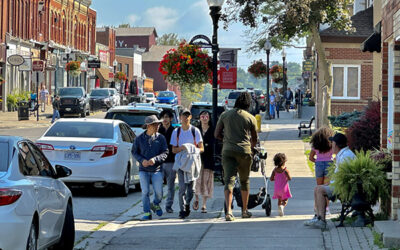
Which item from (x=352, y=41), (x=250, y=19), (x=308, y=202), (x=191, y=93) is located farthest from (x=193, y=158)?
(x=352, y=41)

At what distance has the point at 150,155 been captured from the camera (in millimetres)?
13438

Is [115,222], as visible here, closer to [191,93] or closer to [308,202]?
[308,202]

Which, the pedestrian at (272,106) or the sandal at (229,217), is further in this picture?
the pedestrian at (272,106)

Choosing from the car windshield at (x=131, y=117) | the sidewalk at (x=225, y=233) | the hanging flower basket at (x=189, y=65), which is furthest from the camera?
the hanging flower basket at (x=189, y=65)

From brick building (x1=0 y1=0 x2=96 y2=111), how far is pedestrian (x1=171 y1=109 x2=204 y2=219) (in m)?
42.6

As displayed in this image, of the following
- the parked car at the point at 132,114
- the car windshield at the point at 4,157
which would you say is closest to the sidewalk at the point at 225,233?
the car windshield at the point at 4,157

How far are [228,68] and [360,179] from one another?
11.4 meters

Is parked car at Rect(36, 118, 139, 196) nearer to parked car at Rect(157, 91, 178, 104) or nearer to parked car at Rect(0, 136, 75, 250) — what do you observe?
parked car at Rect(0, 136, 75, 250)

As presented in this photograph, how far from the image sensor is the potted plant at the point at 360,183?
1163 centimetres

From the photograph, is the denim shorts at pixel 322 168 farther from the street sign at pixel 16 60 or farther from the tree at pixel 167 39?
the tree at pixel 167 39

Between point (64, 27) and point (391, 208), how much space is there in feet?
221

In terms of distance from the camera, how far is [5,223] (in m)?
7.55

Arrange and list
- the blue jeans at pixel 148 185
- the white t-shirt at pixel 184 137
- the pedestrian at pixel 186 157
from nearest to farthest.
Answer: the blue jeans at pixel 148 185 → the pedestrian at pixel 186 157 → the white t-shirt at pixel 184 137

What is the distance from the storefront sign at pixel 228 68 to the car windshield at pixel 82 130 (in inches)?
215
